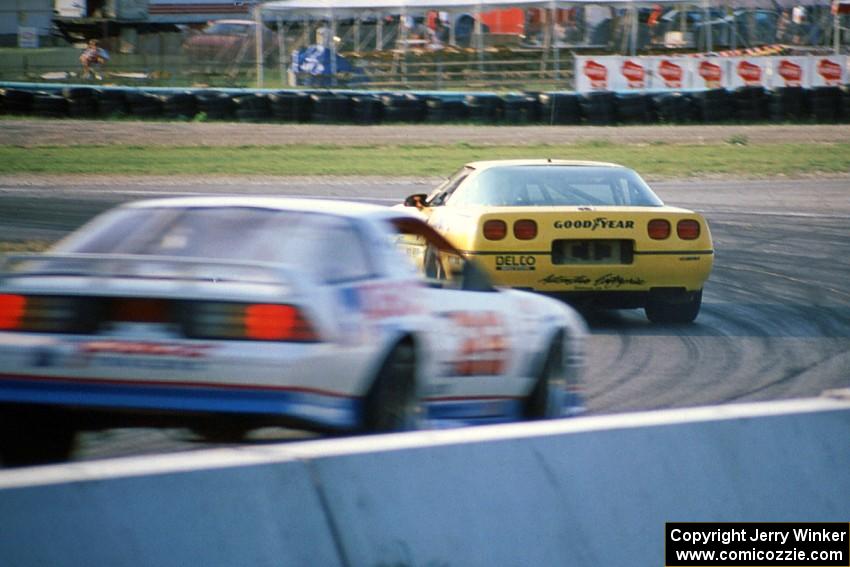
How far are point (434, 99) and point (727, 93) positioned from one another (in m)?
6.47

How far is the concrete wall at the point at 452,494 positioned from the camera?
9.35ft

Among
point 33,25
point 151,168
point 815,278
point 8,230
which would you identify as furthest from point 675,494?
point 33,25

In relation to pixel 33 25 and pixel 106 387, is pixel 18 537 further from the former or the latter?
pixel 33 25

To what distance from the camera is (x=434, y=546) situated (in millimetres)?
3385

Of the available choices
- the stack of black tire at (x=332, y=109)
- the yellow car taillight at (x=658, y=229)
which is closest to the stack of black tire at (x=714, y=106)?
the stack of black tire at (x=332, y=109)

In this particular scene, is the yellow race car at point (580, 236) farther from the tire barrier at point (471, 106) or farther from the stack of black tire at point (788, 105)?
the stack of black tire at point (788, 105)

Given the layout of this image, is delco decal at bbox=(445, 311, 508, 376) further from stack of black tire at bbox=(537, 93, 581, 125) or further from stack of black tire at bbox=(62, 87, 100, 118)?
stack of black tire at bbox=(62, 87, 100, 118)

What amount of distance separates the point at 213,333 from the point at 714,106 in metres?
28.4

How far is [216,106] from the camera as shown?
33.1 meters

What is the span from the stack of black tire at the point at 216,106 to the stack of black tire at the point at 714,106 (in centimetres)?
1028

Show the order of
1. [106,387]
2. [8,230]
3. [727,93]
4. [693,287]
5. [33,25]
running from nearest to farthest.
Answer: [106,387], [693,287], [8,230], [727,93], [33,25]

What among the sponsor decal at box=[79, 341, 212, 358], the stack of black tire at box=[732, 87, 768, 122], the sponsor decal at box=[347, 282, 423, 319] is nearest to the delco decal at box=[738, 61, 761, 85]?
the stack of black tire at box=[732, 87, 768, 122]

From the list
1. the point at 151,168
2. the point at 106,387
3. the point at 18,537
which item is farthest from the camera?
the point at 151,168

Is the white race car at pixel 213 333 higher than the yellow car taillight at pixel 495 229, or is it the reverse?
the white race car at pixel 213 333
